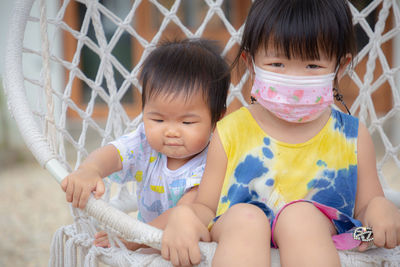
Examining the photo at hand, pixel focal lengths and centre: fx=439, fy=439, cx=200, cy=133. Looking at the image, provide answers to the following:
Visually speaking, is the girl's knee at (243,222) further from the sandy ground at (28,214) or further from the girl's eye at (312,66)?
the sandy ground at (28,214)

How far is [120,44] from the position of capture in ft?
13.8

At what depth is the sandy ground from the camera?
2111 mm

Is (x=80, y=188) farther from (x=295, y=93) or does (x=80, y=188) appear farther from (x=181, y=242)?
(x=295, y=93)

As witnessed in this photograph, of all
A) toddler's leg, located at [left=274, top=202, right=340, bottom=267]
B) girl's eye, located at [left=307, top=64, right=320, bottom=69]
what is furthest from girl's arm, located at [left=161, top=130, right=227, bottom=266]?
girl's eye, located at [left=307, top=64, right=320, bottom=69]

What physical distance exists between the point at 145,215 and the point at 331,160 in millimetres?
565

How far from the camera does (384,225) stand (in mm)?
800

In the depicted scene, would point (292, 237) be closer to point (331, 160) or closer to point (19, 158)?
point (331, 160)

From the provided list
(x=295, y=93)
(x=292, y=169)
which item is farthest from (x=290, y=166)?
(x=295, y=93)

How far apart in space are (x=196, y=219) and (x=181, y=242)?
86 millimetres

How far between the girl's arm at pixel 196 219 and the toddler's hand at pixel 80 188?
17cm

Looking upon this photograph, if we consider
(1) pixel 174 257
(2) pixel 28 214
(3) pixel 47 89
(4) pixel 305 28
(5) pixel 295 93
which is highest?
(4) pixel 305 28

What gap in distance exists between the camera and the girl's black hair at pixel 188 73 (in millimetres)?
1133

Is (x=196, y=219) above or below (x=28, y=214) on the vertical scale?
above

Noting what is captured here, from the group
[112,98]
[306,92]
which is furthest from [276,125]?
[112,98]
